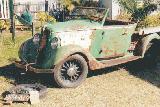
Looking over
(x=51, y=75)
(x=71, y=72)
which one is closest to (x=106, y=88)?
(x=71, y=72)

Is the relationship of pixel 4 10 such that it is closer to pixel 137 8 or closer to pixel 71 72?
pixel 137 8

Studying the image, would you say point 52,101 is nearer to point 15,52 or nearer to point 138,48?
point 138,48

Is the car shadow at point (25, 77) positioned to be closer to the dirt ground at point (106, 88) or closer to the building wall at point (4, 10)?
the dirt ground at point (106, 88)

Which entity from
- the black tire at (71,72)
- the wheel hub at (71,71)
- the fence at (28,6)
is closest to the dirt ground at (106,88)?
the black tire at (71,72)

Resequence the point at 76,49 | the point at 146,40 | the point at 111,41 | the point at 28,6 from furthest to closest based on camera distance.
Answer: the point at 28,6, the point at 146,40, the point at 111,41, the point at 76,49

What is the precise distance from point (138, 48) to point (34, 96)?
3.56 metres

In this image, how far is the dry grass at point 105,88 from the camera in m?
7.48

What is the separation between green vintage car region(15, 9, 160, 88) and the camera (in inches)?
319

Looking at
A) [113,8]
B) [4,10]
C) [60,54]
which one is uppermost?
[113,8]

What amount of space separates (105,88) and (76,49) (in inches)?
46.2

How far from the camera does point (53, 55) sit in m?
8.03

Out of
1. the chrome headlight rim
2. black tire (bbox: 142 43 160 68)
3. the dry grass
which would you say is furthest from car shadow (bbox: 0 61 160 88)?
the chrome headlight rim

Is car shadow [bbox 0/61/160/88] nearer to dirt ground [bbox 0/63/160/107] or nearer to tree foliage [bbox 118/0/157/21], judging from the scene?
dirt ground [bbox 0/63/160/107]

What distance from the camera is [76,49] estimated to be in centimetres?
817
